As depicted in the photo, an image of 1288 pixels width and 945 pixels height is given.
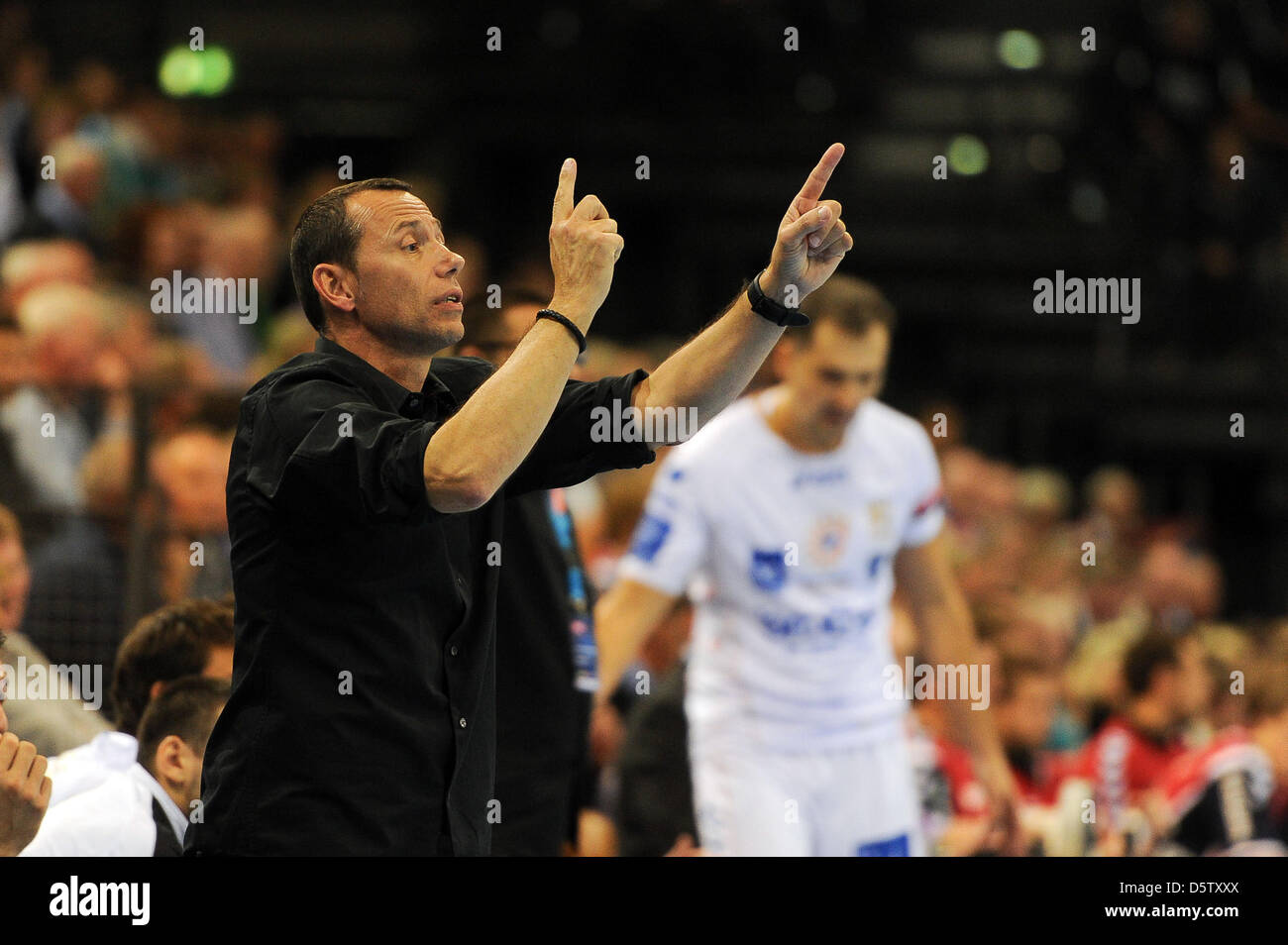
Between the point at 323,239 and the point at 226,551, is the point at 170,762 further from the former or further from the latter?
the point at 226,551

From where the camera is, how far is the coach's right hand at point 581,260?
9.82 feet

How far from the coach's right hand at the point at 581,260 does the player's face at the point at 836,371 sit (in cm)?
227

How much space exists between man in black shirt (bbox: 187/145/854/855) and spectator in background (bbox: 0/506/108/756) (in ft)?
3.39

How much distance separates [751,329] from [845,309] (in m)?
2.14

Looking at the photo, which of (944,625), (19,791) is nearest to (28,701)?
(19,791)

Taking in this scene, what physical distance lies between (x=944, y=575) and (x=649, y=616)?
98 centimetres

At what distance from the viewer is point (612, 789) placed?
675cm

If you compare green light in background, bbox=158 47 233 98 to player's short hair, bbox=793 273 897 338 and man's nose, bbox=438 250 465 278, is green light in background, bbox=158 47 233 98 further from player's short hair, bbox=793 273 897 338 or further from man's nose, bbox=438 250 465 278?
man's nose, bbox=438 250 465 278

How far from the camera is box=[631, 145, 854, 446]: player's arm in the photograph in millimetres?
3229

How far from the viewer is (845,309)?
5.33 m

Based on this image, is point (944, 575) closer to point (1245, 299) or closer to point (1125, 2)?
point (1245, 299)

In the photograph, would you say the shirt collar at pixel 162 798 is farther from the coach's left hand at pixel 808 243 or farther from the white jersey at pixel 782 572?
the white jersey at pixel 782 572

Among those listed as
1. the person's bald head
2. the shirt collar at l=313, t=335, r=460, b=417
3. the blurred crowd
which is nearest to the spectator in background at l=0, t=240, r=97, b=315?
the blurred crowd
